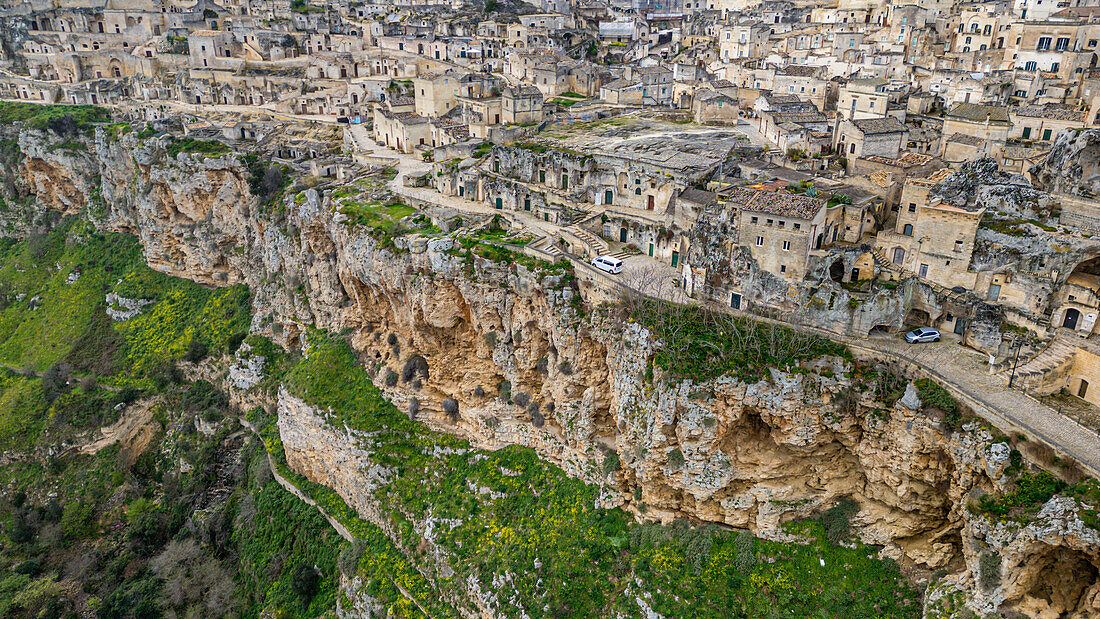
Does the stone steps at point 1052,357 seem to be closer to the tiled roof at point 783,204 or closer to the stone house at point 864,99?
the tiled roof at point 783,204

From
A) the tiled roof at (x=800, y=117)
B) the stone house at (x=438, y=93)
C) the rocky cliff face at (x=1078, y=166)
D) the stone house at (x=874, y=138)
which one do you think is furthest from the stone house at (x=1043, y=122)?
the stone house at (x=438, y=93)

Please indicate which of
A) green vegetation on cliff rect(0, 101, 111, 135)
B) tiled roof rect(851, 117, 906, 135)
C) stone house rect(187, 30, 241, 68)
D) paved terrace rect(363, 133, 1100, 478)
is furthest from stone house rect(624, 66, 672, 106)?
green vegetation on cliff rect(0, 101, 111, 135)

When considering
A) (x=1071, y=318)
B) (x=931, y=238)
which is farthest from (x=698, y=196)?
(x=1071, y=318)

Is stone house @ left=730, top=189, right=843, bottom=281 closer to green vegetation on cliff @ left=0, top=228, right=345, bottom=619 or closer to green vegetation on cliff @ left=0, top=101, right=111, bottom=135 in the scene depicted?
green vegetation on cliff @ left=0, top=228, right=345, bottom=619

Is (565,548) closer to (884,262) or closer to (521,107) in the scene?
(884,262)

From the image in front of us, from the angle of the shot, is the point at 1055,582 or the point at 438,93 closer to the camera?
the point at 1055,582

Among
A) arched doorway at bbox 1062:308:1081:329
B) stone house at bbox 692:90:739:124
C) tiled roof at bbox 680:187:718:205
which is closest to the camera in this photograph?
arched doorway at bbox 1062:308:1081:329

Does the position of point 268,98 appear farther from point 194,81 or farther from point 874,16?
point 874,16
